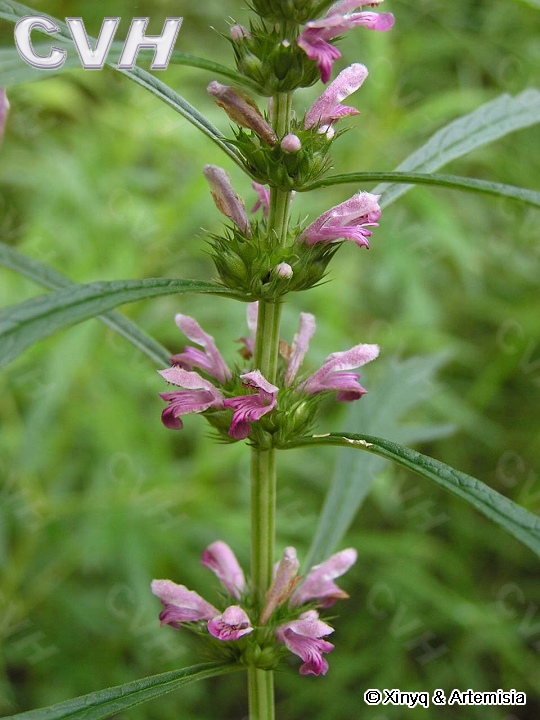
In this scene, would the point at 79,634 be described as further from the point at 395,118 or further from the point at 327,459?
the point at 395,118

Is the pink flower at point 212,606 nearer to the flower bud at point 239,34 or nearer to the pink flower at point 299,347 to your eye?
the pink flower at point 299,347

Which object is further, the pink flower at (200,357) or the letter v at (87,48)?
the pink flower at (200,357)

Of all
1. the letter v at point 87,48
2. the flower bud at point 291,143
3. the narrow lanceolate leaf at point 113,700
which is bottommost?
the narrow lanceolate leaf at point 113,700

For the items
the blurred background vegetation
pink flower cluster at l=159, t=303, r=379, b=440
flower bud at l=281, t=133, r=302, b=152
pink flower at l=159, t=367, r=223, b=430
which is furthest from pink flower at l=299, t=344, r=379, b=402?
the blurred background vegetation

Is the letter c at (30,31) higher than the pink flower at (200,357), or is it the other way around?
the letter c at (30,31)

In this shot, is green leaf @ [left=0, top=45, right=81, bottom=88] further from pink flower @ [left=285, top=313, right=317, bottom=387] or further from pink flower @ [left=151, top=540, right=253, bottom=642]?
pink flower @ [left=151, top=540, right=253, bottom=642]
